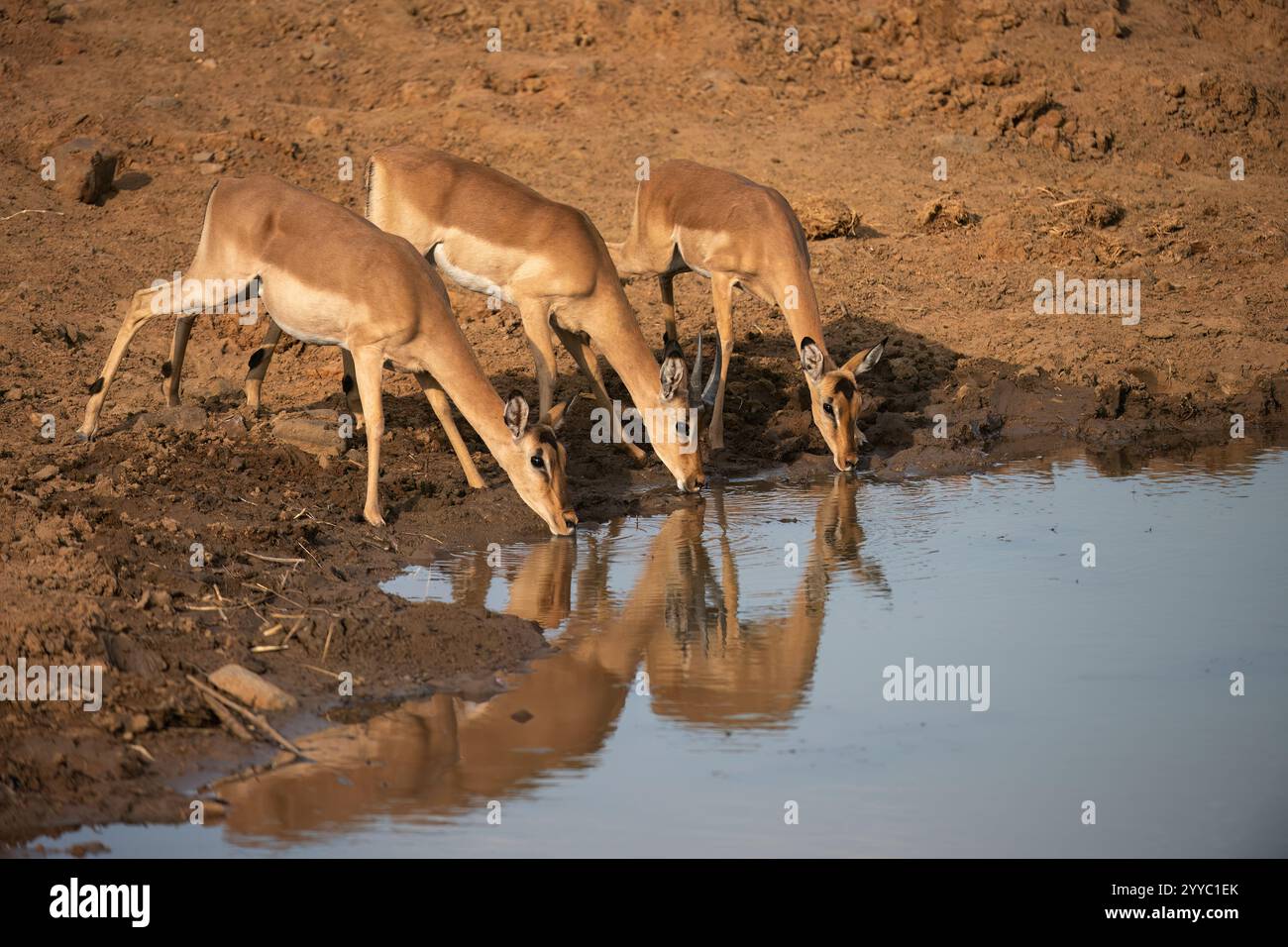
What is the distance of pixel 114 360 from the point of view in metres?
10.6

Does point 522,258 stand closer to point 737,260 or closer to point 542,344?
point 542,344

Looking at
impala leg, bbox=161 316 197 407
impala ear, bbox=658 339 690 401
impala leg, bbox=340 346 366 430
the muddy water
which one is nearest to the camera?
the muddy water

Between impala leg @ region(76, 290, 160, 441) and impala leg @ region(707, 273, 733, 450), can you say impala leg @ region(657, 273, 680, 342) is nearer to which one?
impala leg @ region(707, 273, 733, 450)

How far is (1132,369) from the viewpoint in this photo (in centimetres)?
A: 1312

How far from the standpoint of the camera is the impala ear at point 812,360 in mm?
11195

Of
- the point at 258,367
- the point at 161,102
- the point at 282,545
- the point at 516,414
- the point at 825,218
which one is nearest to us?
the point at 282,545

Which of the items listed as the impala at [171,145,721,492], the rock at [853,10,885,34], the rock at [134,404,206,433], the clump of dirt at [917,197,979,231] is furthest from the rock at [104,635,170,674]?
the rock at [853,10,885,34]

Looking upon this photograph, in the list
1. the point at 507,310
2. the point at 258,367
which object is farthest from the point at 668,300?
the point at 258,367

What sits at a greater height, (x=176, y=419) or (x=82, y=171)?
(x=82, y=171)

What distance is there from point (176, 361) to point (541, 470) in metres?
3.19

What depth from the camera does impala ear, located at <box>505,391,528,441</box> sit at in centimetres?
937

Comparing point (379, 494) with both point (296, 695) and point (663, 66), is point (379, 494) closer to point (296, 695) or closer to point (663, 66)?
point (296, 695)

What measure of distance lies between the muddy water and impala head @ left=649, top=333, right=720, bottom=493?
19.8 inches

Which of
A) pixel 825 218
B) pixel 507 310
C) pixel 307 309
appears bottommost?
pixel 307 309
